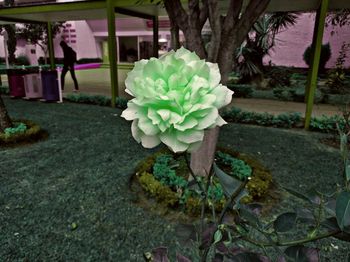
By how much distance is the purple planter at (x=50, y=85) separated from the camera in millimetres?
8078

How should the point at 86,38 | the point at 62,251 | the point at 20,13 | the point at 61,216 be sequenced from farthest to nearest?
the point at 86,38 → the point at 20,13 → the point at 61,216 → the point at 62,251

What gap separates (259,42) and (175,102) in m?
10.7

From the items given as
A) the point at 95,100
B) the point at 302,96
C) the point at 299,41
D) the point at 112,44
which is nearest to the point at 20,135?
the point at 95,100

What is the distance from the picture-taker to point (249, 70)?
10.9 m

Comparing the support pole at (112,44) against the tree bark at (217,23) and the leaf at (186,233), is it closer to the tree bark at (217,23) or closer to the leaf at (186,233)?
the tree bark at (217,23)

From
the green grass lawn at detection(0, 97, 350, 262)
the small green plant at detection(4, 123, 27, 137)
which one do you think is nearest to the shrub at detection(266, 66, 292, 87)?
the green grass lawn at detection(0, 97, 350, 262)

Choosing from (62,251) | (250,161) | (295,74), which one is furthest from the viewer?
(295,74)

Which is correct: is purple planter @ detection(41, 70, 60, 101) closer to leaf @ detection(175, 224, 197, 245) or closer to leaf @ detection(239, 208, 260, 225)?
leaf @ detection(175, 224, 197, 245)

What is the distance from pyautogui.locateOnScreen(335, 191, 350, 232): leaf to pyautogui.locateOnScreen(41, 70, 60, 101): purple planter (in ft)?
28.1

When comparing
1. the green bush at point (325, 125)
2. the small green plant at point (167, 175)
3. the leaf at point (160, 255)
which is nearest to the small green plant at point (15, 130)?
the small green plant at point (167, 175)

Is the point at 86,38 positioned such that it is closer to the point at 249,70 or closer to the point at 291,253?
the point at 249,70

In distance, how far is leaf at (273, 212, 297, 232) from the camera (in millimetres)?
687

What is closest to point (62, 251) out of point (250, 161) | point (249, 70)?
point (250, 161)

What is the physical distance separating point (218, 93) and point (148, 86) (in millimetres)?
173
